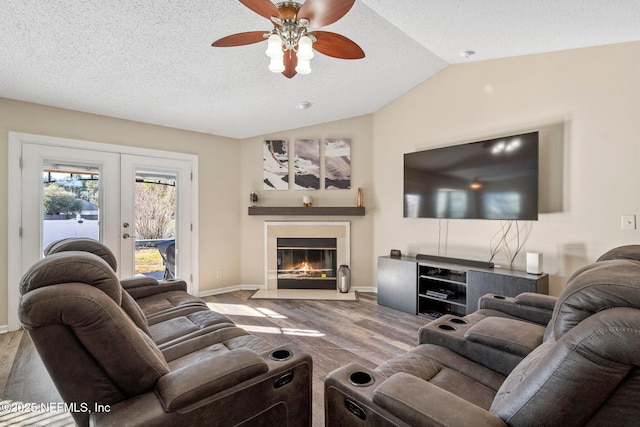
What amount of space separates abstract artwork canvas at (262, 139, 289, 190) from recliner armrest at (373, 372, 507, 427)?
402cm

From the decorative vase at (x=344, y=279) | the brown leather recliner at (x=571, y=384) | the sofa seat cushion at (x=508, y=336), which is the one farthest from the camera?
the decorative vase at (x=344, y=279)

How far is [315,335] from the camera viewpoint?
10.2 ft

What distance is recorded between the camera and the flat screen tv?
2.98 metres

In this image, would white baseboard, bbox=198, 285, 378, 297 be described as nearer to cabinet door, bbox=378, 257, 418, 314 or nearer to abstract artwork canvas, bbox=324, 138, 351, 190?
cabinet door, bbox=378, 257, 418, 314

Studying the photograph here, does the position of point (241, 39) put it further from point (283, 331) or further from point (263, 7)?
point (283, 331)

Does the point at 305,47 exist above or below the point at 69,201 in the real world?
above

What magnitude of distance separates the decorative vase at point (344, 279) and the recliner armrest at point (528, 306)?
2.46 metres

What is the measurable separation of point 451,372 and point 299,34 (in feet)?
7.14

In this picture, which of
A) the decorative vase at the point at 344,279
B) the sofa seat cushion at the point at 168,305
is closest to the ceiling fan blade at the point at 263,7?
the sofa seat cushion at the point at 168,305

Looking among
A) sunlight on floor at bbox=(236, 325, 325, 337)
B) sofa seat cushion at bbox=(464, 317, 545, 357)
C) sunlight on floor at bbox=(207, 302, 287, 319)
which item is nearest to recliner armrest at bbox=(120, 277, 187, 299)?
sunlight on floor at bbox=(236, 325, 325, 337)

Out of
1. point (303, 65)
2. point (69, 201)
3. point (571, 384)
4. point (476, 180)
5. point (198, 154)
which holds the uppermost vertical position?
point (303, 65)

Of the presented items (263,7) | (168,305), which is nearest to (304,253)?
(168,305)

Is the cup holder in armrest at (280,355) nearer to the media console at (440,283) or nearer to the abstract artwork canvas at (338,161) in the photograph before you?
the media console at (440,283)

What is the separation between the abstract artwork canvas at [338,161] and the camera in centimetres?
479
